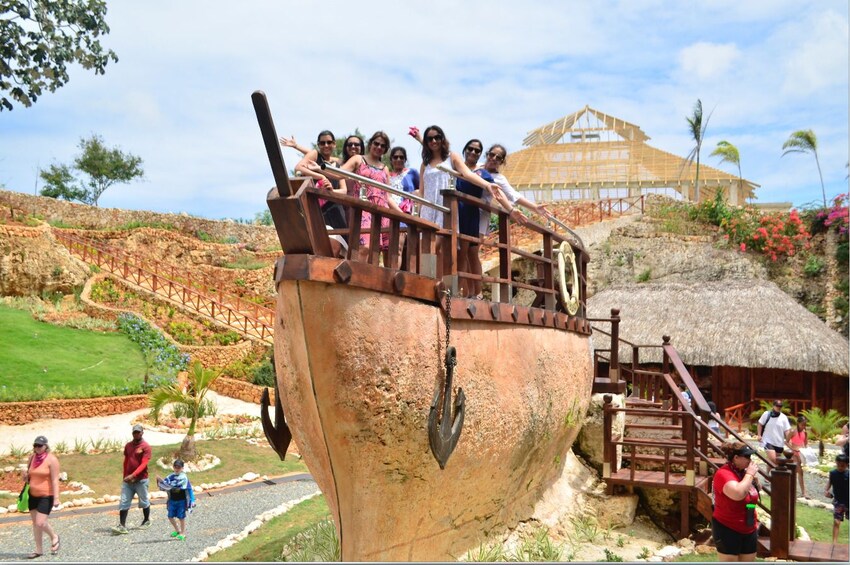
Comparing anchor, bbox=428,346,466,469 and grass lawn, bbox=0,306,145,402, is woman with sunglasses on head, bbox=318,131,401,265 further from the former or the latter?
grass lawn, bbox=0,306,145,402

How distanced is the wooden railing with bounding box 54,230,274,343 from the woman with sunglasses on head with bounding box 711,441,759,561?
21044 millimetres

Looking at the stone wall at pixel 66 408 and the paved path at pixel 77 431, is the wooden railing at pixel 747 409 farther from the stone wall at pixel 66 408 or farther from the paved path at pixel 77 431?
the stone wall at pixel 66 408

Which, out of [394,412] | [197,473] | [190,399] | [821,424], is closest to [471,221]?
[394,412]

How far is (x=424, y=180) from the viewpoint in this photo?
698 centimetres

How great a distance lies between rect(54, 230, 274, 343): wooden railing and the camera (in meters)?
27.5

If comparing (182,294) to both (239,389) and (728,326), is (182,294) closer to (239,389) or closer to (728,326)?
(239,389)

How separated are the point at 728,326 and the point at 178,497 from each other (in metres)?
16.7

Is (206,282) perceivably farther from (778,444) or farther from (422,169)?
(422,169)

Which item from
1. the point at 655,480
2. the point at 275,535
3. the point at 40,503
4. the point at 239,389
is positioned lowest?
the point at 275,535

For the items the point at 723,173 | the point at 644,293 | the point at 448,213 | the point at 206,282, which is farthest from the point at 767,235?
the point at 448,213

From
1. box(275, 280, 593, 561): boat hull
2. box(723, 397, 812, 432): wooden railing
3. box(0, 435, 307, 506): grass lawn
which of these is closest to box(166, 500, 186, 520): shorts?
box(0, 435, 307, 506): grass lawn

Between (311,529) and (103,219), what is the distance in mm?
31850

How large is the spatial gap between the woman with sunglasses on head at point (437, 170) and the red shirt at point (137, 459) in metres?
5.82

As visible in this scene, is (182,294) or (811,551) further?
(182,294)
